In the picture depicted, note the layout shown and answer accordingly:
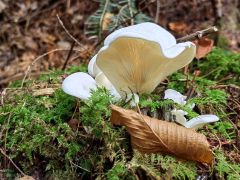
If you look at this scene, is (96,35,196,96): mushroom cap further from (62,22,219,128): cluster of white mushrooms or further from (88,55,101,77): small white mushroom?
(88,55,101,77): small white mushroom

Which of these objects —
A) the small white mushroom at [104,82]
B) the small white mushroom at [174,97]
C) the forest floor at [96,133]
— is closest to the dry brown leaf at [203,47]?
the forest floor at [96,133]

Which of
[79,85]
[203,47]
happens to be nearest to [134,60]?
[79,85]

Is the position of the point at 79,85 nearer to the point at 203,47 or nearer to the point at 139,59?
the point at 139,59

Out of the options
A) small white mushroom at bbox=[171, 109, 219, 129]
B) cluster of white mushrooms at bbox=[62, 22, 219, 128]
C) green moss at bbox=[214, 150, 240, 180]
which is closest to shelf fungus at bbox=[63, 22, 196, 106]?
cluster of white mushrooms at bbox=[62, 22, 219, 128]

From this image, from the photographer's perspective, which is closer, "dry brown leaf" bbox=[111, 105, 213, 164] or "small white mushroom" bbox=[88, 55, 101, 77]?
Answer: "dry brown leaf" bbox=[111, 105, 213, 164]

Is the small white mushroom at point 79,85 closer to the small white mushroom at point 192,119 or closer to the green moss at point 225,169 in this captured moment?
the small white mushroom at point 192,119

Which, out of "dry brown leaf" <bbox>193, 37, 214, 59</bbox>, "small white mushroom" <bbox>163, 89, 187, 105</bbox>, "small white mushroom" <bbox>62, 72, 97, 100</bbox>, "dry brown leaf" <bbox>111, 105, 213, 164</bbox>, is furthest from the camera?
"dry brown leaf" <bbox>193, 37, 214, 59</bbox>

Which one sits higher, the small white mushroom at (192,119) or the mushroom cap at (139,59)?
the mushroom cap at (139,59)

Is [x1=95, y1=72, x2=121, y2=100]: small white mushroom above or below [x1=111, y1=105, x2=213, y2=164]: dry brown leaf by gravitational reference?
above
